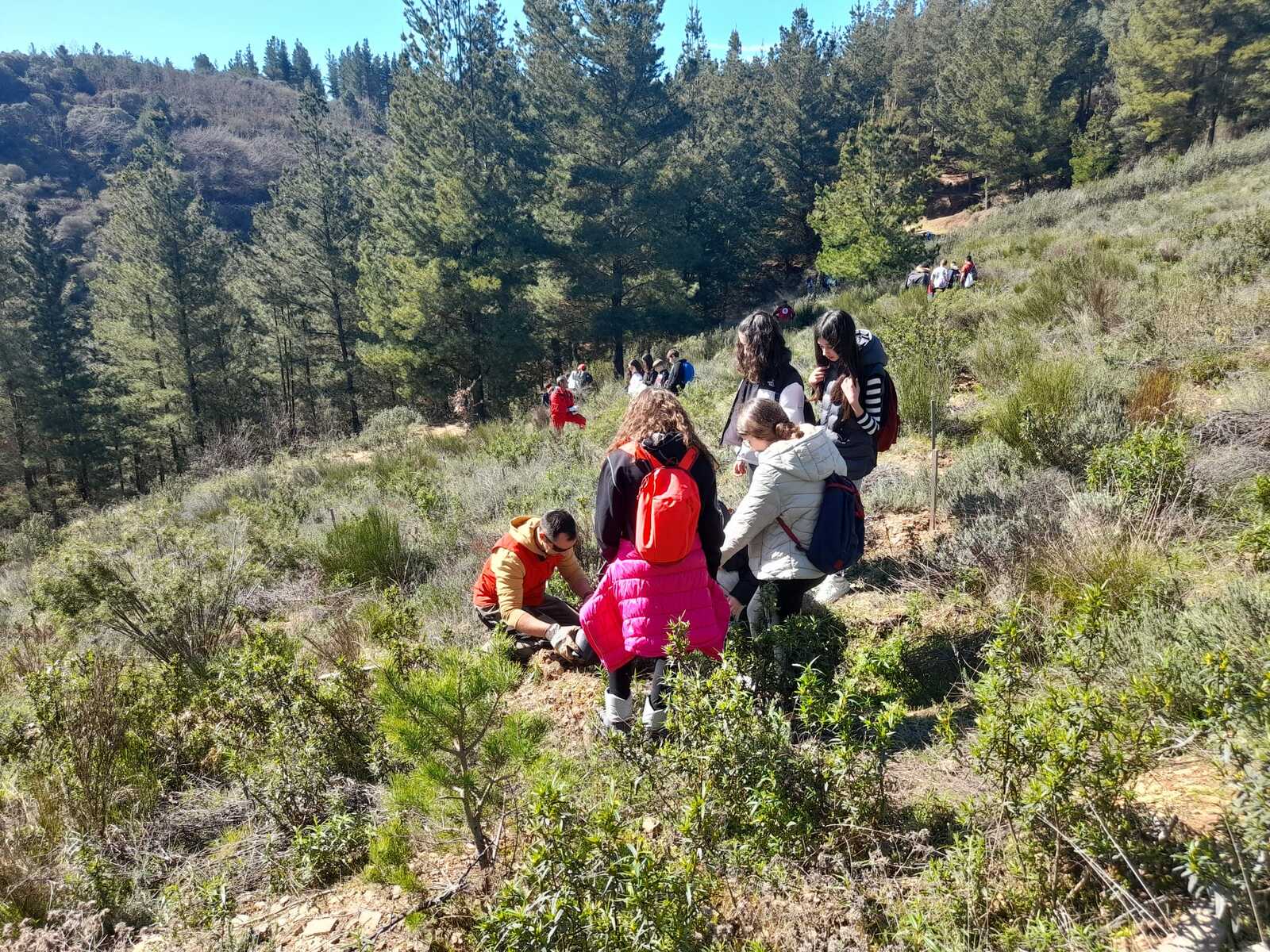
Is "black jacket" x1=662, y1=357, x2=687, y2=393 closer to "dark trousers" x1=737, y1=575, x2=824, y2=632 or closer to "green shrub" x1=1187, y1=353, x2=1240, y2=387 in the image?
"green shrub" x1=1187, y1=353, x2=1240, y2=387

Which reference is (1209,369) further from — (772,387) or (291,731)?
(291,731)

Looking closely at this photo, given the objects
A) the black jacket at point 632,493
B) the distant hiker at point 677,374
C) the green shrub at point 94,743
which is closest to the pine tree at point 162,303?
the distant hiker at point 677,374

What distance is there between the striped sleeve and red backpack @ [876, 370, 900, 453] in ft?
0.09

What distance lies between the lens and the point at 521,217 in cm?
2081

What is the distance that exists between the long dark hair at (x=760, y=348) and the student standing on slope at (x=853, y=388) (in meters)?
0.22

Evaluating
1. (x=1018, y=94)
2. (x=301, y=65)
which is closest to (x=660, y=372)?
(x=1018, y=94)

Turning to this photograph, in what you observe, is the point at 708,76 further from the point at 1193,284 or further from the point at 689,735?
the point at 689,735

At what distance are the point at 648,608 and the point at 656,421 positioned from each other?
0.78m

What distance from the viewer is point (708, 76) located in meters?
41.7

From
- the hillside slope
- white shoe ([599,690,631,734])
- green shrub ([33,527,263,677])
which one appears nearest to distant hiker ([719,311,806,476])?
the hillside slope

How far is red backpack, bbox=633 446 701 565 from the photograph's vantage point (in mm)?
2566

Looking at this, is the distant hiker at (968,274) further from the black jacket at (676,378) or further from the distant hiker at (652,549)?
the distant hiker at (652,549)

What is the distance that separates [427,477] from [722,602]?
21.7 ft

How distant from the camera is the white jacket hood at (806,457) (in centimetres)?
284
